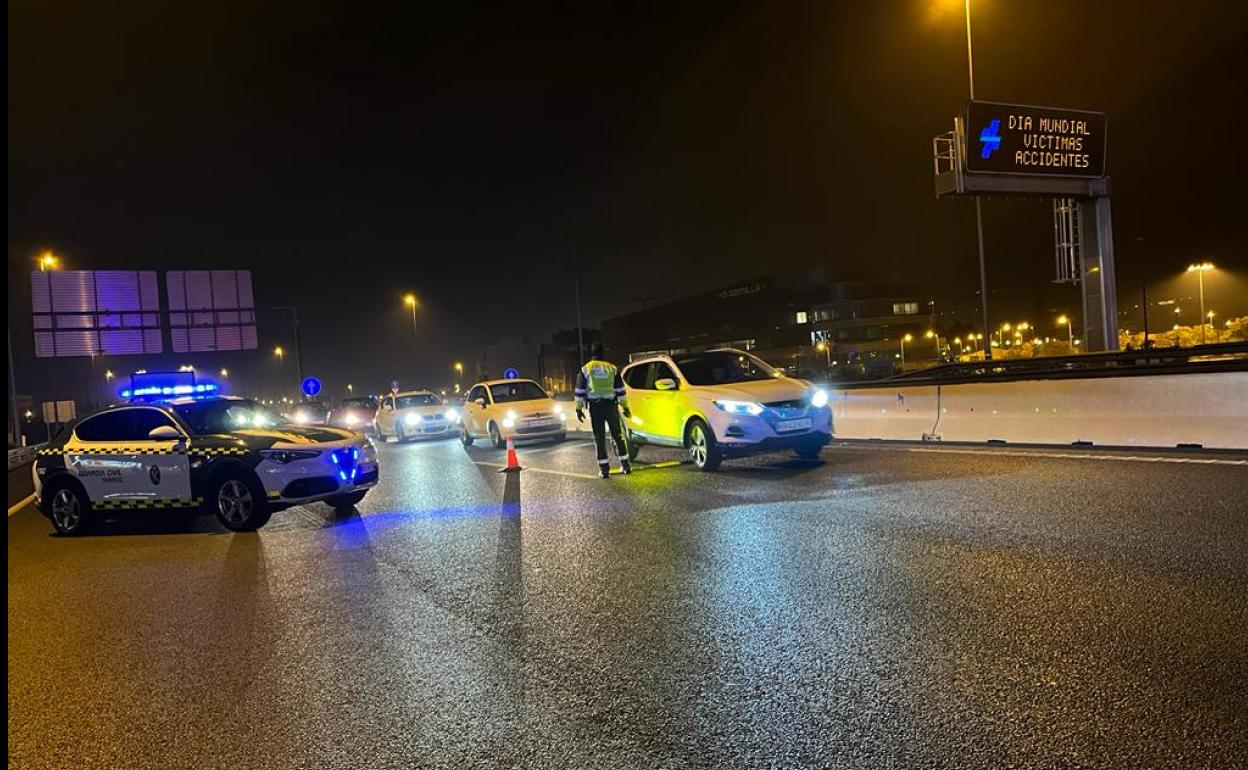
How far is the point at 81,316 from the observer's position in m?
27.9

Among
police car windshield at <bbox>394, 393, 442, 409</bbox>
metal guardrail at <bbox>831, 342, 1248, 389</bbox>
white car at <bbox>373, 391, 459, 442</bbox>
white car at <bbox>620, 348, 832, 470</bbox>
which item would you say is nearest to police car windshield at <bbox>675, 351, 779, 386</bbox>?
white car at <bbox>620, 348, 832, 470</bbox>

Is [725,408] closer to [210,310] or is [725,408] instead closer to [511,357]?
[210,310]

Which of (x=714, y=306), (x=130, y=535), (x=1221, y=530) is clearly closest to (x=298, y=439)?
(x=130, y=535)

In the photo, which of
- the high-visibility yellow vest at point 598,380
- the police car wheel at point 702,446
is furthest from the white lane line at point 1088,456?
the high-visibility yellow vest at point 598,380

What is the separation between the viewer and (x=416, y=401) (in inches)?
955

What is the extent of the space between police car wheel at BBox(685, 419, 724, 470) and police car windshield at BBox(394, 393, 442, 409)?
1399cm

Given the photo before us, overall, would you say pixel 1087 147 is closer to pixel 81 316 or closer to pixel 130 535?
pixel 130 535

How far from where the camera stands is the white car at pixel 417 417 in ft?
76.3

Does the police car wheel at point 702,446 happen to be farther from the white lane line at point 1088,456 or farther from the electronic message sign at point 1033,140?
the electronic message sign at point 1033,140

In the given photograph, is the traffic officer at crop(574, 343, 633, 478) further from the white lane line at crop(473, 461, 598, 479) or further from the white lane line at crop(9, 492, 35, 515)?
the white lane line at crop(9, 492, 35, 515)

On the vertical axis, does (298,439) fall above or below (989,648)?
above

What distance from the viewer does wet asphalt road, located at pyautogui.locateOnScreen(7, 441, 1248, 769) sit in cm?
328

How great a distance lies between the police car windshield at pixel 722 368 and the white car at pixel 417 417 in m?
12.9

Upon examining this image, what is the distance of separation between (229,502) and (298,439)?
3.36 ft
